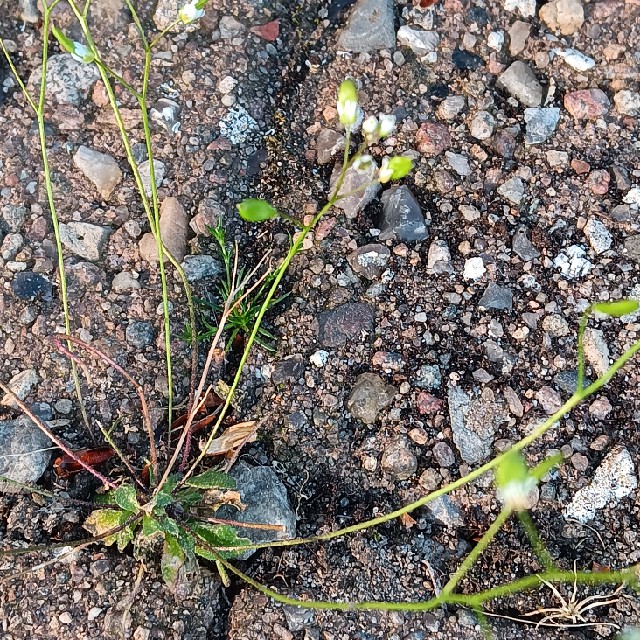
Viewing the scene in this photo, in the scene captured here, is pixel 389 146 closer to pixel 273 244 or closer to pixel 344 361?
pixel 273 244

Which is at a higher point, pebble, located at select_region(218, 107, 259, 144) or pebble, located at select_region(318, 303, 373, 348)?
pebble, located at select_region(218, 107, 259, 144)

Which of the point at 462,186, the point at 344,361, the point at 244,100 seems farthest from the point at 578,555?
the point at 244,100

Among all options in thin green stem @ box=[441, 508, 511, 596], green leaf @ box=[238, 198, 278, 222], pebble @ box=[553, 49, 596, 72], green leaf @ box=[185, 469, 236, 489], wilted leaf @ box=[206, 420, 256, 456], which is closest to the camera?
thin green stem @ box=[441, 508, 511, 596]

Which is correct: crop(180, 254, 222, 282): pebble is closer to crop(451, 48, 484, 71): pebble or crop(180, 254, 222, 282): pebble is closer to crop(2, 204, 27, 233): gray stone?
crop(2, 204, 27, 233): gray stone

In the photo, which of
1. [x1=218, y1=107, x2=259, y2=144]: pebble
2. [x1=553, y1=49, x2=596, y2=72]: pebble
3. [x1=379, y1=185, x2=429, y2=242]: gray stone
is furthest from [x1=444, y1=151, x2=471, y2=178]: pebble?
[x1=218, y1=107, x2=259, y2=144]: pebble

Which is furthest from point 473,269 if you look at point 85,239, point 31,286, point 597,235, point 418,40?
point 31,286

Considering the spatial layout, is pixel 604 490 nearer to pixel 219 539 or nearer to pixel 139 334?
pixel 219 539
